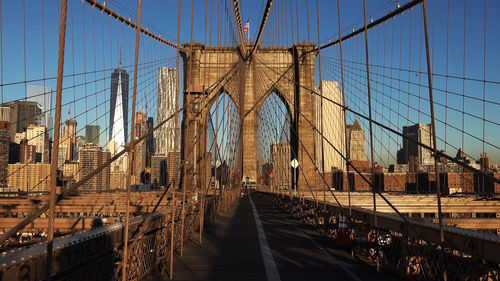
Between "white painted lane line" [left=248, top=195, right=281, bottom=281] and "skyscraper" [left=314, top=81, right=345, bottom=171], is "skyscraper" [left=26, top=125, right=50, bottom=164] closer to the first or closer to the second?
"skyscraper" [left=314, top=81, right=345, bottom=171]

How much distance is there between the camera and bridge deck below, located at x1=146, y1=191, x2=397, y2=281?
507cm

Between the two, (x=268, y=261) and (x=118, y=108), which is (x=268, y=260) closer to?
(x=268, y=261)

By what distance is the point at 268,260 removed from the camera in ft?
20.1

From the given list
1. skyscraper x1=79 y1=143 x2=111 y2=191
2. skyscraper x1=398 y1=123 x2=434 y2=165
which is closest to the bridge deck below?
skyscraper x1=79 y1=143 x2=111 y2=191

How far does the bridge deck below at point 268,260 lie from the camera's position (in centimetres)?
507

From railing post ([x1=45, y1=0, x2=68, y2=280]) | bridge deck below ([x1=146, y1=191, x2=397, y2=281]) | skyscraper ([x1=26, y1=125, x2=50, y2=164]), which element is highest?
skyscraper ([x1=26, y1=125, x2=50, y2=164])

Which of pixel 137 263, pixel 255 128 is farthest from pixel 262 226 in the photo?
pixel 255 128

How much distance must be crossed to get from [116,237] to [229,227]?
23.7 feet

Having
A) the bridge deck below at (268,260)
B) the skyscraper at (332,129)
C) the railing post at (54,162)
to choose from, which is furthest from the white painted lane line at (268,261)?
the skyscraper at (332,129)

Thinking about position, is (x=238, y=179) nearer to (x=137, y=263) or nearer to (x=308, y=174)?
(x=308, y=174)

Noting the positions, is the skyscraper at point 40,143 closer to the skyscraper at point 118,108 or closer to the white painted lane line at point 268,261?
the skyscraper at point 118,108

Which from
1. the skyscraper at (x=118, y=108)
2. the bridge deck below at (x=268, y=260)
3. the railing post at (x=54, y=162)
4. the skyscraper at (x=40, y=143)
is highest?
the skyscraper at (x=118, y=108)

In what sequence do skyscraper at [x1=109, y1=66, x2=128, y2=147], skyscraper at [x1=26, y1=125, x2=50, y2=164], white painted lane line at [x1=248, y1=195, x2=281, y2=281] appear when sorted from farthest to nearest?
skyscraper at [x1=26, y1=125, x2=50, y2=164] → skyscraper at [x1=109, y1=66, x2=128, y2=147] → white painted lane line at [x1=248, y1=195, x2=281, y2=281]

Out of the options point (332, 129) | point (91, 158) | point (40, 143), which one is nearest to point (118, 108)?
point (40, 143)
